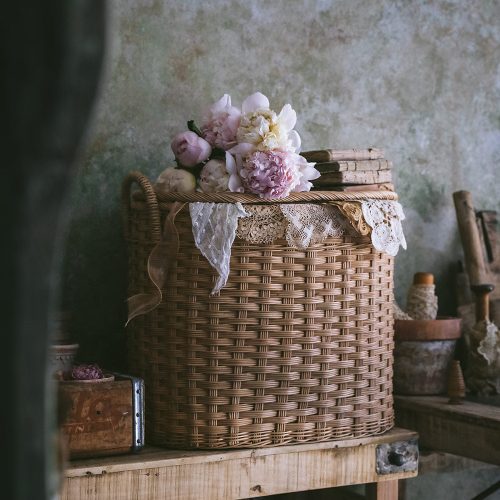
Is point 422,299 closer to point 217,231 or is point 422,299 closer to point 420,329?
point 420,329

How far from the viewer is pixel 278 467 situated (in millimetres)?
2104

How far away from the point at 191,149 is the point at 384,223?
20.4 inches

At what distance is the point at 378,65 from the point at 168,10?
78cm

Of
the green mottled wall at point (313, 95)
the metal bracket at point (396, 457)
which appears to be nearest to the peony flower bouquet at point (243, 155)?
the green mottled wall at point (313, 95)

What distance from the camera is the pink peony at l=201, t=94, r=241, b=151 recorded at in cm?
212

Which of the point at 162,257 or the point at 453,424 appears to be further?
the point at 453,424

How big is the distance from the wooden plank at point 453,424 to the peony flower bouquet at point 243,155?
31.3 inches

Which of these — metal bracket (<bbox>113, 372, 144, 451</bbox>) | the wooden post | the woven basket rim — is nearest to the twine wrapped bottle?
the wooden post

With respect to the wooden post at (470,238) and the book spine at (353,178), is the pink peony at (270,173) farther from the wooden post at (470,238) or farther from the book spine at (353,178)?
the wooden post at (470,238)

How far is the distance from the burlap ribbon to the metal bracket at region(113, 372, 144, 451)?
148 mm

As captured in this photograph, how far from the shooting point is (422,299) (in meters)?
2.63

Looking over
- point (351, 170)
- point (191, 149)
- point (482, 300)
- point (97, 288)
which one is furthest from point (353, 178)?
point (97, 288)

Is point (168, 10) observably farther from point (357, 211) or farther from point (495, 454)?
point (495, 454)

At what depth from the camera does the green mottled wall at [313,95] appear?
245 cm
